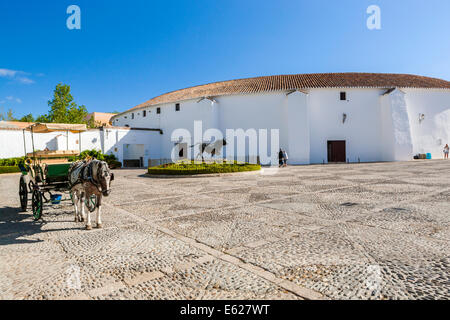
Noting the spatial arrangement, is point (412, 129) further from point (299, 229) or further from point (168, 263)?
point (168, 263)

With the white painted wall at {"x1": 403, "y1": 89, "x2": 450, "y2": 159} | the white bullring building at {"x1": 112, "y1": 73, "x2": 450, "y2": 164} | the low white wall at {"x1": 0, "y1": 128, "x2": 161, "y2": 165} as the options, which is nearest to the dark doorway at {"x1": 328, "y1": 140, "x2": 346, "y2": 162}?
the white bullring building at {"x1": 112, "y1": 73, "x2": 450, "y2": 164}

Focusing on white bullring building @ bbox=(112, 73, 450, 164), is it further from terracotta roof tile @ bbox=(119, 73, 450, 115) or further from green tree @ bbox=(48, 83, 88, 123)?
green tree @ bbox=(48, 83, 88, 123)

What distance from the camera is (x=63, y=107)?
3631 cm

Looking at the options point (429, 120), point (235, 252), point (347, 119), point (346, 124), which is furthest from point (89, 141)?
point (429, 120)

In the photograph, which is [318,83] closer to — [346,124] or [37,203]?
[346,124]

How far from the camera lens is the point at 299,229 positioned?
4629mm

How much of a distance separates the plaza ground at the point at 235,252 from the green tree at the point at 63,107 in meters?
35.0

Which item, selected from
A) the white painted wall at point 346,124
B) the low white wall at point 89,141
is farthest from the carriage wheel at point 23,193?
the white painted wall at point 346,124

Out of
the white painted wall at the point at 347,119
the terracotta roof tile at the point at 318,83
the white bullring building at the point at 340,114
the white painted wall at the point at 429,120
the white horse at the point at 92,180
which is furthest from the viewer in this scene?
the white painted wall at the point at 429,120

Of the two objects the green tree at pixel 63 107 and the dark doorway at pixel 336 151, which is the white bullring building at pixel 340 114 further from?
the green tree at pixel 63 107

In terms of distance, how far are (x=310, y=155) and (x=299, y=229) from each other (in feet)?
75.7

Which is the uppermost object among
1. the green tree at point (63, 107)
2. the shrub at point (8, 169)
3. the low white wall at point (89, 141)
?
the green tree at point (63, 107)

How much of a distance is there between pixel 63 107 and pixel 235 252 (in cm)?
4115

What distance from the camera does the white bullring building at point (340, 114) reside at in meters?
25.6
